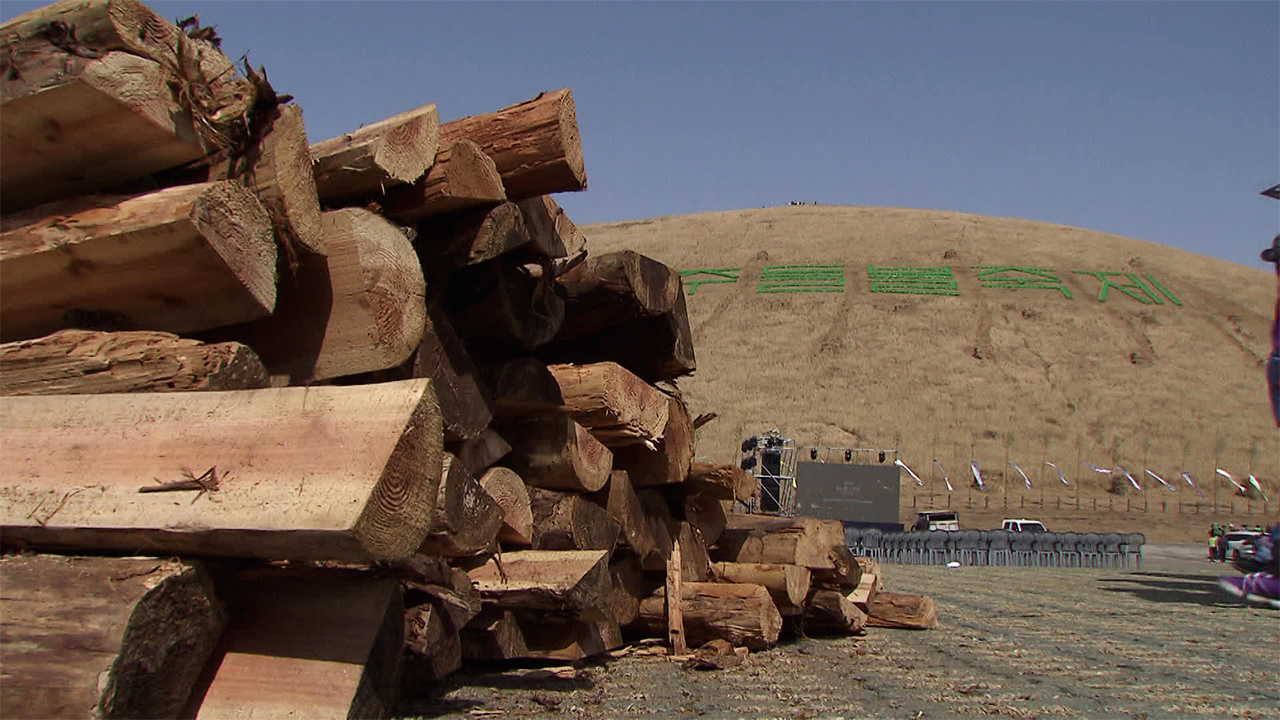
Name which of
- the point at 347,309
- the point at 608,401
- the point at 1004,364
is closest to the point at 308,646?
the point at 347,309

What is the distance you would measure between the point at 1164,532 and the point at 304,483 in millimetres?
35095

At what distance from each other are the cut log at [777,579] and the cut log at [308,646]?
3.12 metres

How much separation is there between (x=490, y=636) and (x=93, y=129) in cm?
255

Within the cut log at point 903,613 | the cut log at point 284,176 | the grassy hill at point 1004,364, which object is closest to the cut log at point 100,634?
the cut log at point 284,176

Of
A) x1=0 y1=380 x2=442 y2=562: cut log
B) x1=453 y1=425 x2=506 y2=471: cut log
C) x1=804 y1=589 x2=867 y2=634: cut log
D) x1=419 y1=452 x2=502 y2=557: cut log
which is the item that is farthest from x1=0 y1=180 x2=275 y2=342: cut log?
x1=804 y1=589 x2=867 y2=634: cut log

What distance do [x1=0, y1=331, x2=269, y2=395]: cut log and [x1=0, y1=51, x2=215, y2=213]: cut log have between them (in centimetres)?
60

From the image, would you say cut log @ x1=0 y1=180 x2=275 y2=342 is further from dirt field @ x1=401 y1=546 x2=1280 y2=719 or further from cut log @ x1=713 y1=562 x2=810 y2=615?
cut log @ x1=713 y1=562 x2=810 y2=615

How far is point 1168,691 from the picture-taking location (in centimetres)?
530

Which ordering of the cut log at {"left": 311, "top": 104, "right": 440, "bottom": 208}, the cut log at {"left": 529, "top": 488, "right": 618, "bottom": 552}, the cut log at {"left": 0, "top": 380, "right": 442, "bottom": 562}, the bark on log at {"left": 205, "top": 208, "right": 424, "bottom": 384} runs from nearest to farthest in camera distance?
the cut log at {"left": 0, "top": 380, "right": 442, "bottom": 562}
the bark on log at {"left": 205, "top": 208, "right": 424, "bottom": 384}
the cut log at {"left": 311, "top": 104, "right": 440, "bottom": 208}
the cut log at {"left": 529, "top": 488, "right": 618, "bottom": 552}

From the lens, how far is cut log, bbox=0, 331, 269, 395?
11.0 ft

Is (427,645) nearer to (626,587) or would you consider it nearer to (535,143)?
(626,587)

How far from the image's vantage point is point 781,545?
21.7 ft

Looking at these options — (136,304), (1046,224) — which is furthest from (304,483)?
(1046,224)

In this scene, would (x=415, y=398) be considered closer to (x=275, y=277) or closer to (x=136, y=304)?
(x=275, y=277)
